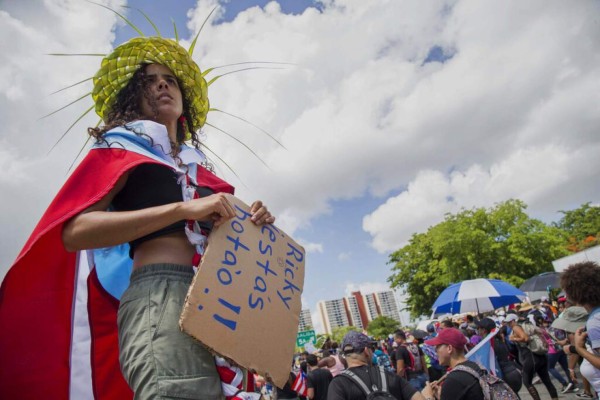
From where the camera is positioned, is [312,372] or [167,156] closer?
[167,156]

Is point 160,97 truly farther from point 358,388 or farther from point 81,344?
point 358,388

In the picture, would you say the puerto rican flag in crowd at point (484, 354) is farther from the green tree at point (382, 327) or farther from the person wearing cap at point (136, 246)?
the green tree at point (382, 327)

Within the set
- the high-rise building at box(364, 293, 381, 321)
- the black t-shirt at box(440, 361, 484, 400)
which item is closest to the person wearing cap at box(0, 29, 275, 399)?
the black t-shirt at box(440, 361, 484, 400)

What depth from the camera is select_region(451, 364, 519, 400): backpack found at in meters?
3.86

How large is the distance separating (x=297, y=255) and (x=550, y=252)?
32203 millimetres

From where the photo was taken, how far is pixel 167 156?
168 cm

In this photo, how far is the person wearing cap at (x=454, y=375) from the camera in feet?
13.1

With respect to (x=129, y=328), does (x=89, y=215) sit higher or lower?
higher

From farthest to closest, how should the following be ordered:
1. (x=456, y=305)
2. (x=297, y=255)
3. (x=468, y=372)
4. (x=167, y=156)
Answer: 1. (x=456, y=305)
2. (x=468, y=372)
3. (x=297, y=255)
4. (x=167, y=156)

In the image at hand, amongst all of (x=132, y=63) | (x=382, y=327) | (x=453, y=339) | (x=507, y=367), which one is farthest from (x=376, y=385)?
(x=382, y=327)

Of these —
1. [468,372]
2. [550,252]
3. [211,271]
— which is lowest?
[468,372]

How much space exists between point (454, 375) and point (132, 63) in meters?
3.98

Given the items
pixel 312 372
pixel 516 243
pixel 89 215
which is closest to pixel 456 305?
pixel 312 372

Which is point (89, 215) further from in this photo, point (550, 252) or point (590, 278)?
point (550, 252)
